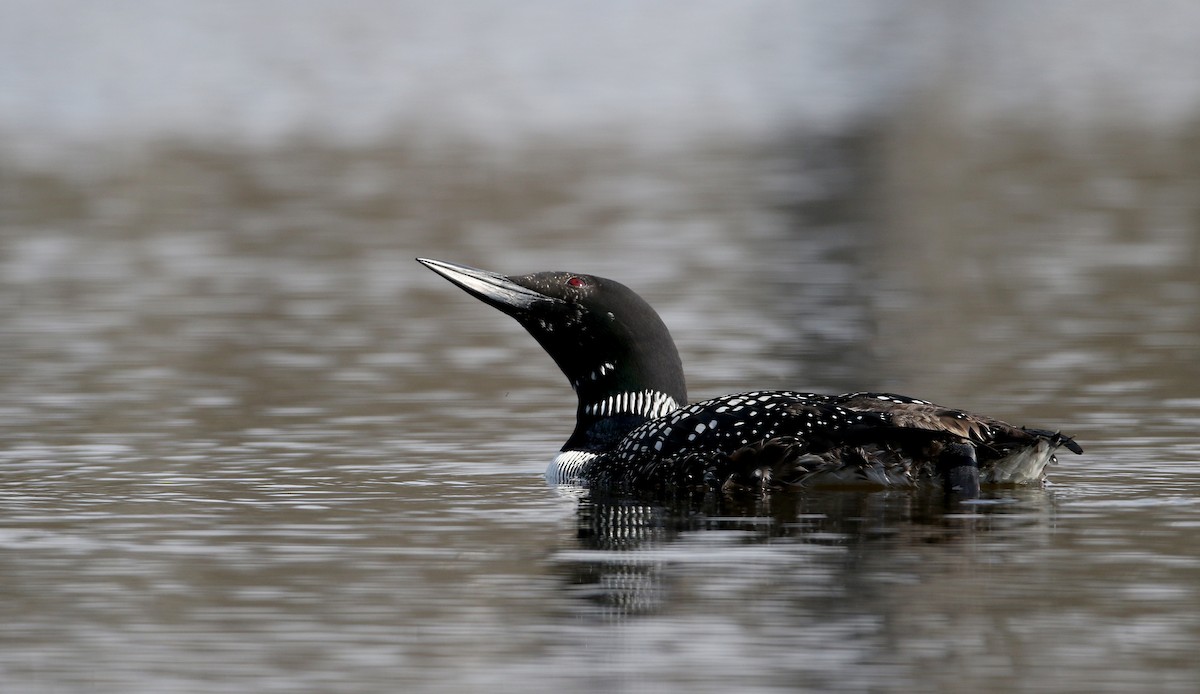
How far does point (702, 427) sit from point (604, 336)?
854mm

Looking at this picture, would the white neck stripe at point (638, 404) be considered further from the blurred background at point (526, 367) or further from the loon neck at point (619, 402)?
the blurred background at point (526, 367)

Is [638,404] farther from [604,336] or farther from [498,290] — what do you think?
[498,290]

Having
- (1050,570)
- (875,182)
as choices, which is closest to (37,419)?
(1050,570)

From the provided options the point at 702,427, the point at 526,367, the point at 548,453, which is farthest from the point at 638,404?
the point at 526,367

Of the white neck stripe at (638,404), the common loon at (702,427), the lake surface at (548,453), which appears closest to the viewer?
the lake surface at (548,453)

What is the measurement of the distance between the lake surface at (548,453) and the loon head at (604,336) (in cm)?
36

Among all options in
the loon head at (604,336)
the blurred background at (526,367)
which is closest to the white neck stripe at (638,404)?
the loon head at (604,336)

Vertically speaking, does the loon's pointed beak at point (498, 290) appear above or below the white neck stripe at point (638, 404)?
above

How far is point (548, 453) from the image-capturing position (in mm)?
8578

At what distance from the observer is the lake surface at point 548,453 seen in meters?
5.25

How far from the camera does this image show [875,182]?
20266 mm

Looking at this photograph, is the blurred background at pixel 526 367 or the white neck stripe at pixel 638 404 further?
the white neck stripe at pixel 638 404

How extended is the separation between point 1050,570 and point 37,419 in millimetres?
4711

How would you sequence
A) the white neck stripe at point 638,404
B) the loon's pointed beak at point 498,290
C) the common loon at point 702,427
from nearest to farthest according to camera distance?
1. the common loon at point 702,427
2. the loon's pointed beak at point 498,290
3. the white neck stripe at point 638,404
